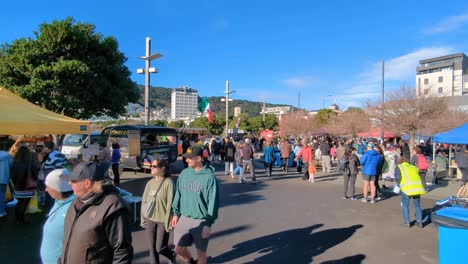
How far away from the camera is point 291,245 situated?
5.55 metres

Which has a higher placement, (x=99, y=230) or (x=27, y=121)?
(x=27, y=121)

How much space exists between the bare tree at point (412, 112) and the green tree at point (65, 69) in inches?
641

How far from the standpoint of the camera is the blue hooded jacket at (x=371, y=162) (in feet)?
29.7

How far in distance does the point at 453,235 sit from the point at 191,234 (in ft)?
10.9

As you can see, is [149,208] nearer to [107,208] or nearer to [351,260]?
[107,208]

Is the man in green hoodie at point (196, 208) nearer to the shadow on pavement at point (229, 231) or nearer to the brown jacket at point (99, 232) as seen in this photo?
the brown jacket at point (99, 232)

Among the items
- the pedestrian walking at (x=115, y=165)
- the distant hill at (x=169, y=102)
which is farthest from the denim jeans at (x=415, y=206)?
the distant hill at (x=169, y=102)

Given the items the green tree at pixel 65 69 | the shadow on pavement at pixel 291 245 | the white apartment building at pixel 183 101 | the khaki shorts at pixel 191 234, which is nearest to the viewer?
the khaki shorts at pixel 191 234

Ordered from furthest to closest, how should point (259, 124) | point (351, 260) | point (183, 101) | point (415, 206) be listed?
1. point (183, 101)
2. point (259, 124)
3. point (415, 206)
4. point (351, 260)

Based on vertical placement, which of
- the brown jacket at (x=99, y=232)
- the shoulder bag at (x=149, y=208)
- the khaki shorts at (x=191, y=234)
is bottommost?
the khaki shorts at (x=191, y=234)

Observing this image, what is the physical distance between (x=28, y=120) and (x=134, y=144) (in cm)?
678

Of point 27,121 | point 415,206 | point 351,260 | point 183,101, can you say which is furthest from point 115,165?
point 183,101

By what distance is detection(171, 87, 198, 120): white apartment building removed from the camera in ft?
438

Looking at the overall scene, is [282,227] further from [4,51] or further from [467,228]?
[4,51]
